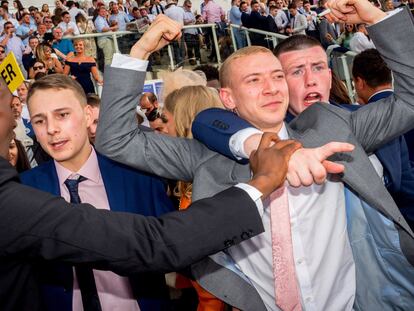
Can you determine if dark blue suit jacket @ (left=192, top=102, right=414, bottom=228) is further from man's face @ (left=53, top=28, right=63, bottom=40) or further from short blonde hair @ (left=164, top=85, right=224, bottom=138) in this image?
man's face @ (left=53, top=28, right=63, bottom=40)

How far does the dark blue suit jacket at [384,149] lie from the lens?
188 centimetres

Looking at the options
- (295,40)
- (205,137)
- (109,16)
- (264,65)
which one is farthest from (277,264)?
(109,16)

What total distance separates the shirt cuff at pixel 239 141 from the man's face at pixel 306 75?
2.90 feet

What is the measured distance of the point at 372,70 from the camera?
132 inches

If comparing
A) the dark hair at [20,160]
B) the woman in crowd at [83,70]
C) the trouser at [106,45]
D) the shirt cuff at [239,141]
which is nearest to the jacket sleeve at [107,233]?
the shirt cuff at [239,141]

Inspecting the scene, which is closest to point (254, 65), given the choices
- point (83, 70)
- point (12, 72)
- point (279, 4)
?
point (12, 72)

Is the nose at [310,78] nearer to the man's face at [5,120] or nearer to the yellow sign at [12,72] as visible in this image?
the man's face at [5,120]

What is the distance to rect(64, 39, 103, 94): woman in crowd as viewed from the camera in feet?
31.6

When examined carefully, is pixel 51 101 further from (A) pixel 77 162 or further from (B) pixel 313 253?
(B) pixel 313 253

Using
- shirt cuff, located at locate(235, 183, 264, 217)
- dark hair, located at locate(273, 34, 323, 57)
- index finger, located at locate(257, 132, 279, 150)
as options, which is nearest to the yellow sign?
dark hair, located at locate(273, 34, 323, 57)

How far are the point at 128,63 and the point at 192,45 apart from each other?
974cm

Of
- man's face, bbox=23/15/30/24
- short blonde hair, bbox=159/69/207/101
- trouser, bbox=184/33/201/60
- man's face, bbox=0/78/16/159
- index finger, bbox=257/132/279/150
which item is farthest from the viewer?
man's face, bbox=23/15/30/24

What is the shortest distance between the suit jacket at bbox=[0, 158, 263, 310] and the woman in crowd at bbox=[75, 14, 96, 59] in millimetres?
9410

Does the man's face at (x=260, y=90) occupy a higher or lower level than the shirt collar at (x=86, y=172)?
higher
